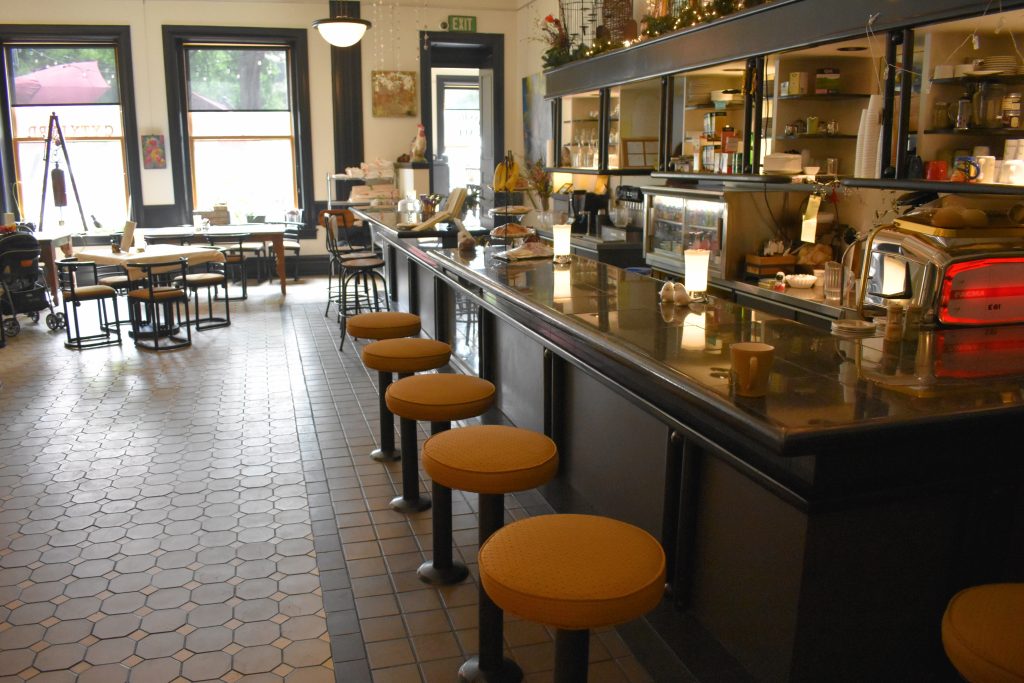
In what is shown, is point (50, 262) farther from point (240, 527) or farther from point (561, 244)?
point (561, 244)

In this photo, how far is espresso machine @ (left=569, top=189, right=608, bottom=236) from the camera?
8.30 meters

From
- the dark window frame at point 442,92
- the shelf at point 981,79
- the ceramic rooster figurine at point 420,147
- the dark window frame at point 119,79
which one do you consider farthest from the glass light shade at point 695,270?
the dark window frame at point 442,92

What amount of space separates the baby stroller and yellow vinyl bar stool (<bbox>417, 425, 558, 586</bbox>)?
273 inches

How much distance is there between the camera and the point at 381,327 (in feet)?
15.4

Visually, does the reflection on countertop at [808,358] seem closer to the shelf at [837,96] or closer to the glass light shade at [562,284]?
the glass light shade at [562,284]

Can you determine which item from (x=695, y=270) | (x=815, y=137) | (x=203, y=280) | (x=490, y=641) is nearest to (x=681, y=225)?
(x=815, y=137)

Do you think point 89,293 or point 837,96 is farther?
point 89,293

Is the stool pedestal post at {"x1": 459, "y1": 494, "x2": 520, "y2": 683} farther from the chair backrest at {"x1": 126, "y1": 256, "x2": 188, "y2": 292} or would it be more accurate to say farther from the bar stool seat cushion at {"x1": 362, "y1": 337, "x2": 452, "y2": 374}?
the chair backrest at {"x1": 126, "y1": 256, "x2": 188, "y2": 292}

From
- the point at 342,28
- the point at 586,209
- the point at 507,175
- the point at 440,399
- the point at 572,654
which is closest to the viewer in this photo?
the point at 572,654

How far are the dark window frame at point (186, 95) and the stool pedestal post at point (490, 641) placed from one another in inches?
389

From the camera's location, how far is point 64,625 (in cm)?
320

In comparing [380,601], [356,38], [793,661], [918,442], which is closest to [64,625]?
[380,601]

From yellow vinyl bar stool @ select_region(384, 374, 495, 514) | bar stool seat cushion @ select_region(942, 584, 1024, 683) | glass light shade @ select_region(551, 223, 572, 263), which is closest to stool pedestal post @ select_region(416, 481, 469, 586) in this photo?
yellow vinyl bar stool @ select_region(384, 374, 495, 514)

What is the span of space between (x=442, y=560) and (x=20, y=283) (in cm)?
688
